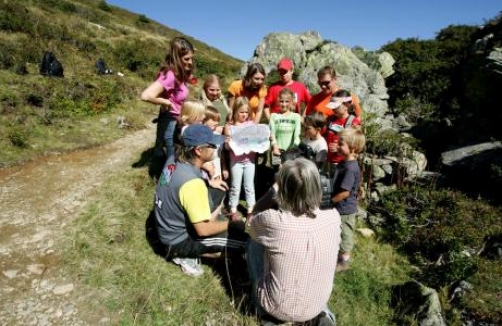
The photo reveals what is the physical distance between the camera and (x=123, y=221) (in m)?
4.63

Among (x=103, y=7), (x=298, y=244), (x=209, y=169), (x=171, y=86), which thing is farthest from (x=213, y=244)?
(x=103, y=7)

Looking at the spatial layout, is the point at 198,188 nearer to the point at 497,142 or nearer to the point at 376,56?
the point at 497,142

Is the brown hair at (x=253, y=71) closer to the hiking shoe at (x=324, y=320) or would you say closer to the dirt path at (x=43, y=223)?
the dirt path at (x=43, y=223)

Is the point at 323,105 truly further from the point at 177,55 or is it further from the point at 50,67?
the point at 50,67

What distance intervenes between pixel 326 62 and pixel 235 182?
8750 mm

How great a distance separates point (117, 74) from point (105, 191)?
9.96m

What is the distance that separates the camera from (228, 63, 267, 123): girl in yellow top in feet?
17.5

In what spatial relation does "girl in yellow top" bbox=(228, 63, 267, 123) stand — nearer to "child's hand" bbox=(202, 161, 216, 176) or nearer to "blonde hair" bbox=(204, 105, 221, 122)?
"blonde hair" bbox=(204, 105, 221, 122)

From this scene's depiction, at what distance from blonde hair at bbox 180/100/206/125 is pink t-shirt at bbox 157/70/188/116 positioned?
33cm

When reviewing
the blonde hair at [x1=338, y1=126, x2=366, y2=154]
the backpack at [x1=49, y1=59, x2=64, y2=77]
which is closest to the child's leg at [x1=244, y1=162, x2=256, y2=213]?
the blonde hair at [x1=338, y1=126, x2=366, y2=154]

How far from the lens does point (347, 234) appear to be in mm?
4516

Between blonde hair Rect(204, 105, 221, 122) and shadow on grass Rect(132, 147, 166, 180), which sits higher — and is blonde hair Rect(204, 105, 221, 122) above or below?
above

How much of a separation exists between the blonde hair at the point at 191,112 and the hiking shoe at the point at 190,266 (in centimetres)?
192

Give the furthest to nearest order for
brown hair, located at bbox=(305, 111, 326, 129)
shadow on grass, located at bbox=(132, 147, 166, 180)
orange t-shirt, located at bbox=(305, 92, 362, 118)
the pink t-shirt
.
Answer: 1. shadow on grass, located at bbox=(132, 147, 166, 180)
2. orange t-shirt, located at bbox=(305, 92, 362, 118)
3. the pink t-shirt
4. brown hair, located at bbox=(305, 111, 326, 129)
